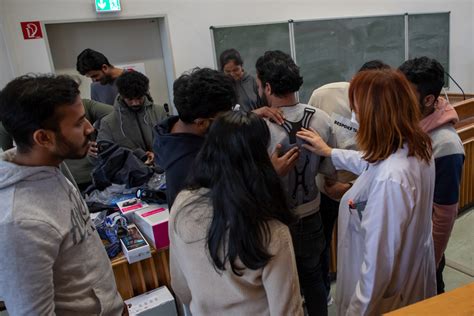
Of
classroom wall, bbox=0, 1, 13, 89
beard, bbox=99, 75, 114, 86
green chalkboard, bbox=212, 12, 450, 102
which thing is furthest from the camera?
green chalkboard, bbox=212, 12, 450, 102

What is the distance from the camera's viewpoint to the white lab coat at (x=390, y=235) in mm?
1019

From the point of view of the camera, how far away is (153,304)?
1474 mm

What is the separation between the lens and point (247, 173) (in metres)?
0.83

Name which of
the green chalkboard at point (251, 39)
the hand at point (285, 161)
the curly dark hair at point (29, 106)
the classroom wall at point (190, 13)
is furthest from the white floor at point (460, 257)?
the classroom wall at point (190, 13)

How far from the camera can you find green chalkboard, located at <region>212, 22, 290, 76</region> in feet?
12.7

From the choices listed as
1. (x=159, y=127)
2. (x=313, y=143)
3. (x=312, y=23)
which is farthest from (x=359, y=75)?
(x=312, y=23)

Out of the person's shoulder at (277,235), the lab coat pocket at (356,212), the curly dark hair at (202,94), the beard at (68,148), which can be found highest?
the curly dark hair at (202,94)

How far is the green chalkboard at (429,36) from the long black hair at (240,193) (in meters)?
5.15

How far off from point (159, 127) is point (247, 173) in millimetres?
562

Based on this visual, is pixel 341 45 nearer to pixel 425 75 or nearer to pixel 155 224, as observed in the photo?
pixel 425 75

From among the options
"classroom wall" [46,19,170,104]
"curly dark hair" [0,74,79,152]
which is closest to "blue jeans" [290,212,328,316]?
"curly dark hair" [0,74,79,152]

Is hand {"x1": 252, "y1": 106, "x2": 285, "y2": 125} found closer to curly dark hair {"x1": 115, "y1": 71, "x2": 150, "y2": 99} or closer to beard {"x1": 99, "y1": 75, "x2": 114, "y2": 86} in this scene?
curly dark hair {"x1": 115, "y1": 71, "x2": 150, "y2": 99}

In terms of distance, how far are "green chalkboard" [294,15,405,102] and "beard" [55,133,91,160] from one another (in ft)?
12.3

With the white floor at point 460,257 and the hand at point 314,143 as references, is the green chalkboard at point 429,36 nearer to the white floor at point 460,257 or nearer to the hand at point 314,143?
the white floor at point 460,257
